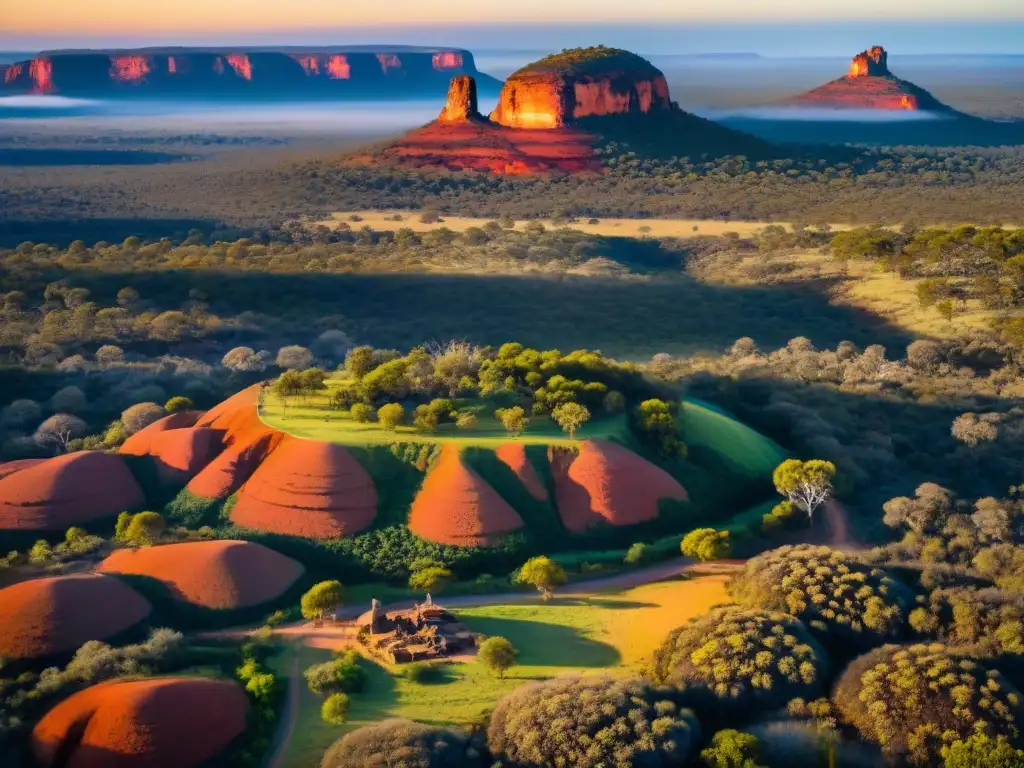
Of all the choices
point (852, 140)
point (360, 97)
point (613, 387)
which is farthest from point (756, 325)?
point (360, 97)

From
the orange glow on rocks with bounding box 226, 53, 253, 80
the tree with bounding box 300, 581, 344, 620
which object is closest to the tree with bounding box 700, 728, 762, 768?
the tree with bounding box 300, 581, 344, 620

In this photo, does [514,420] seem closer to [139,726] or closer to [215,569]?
[215,569]

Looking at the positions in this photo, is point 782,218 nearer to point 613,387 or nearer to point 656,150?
point 656,150

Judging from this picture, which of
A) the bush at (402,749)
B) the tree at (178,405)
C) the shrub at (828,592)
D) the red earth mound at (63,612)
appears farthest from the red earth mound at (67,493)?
the shrub at (828,592)

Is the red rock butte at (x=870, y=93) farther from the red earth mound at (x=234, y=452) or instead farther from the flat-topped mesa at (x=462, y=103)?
the red earth mound at (x=234, y=452)

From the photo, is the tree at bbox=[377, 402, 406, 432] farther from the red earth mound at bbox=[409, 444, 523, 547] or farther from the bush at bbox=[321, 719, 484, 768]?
the bush at bbox=[321, 719, 484, 768]
